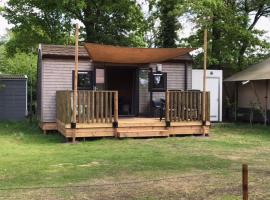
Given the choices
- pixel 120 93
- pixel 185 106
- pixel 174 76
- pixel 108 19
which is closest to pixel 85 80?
pixel 120 93

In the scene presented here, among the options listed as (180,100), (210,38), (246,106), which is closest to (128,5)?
(210,38)

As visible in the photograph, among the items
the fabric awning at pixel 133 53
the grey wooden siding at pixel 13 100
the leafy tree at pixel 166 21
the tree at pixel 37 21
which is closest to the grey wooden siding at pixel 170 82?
the fabric awning at pixel 133 53

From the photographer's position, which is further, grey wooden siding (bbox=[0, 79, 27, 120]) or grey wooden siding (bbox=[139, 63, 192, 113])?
grey wooden siding (bbox=[0, 79, 27, 120])

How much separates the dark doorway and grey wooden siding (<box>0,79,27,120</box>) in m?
5.73

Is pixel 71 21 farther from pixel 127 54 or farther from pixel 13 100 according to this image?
pixel 127 54

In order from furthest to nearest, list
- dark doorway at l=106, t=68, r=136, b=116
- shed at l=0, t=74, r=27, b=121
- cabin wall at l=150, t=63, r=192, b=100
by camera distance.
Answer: shed at l=0, t=74, r=27, b=121, dark doorway at l=106, t=68, r=136, b=116, cabin wall at l=150, t=63, r=192, b=100

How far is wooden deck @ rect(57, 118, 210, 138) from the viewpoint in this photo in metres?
13.1

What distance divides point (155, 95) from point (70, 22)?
1041 cm

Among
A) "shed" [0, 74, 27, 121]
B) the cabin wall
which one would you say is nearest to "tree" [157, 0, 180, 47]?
the cabin wall

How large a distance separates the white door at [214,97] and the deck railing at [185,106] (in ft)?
18.6

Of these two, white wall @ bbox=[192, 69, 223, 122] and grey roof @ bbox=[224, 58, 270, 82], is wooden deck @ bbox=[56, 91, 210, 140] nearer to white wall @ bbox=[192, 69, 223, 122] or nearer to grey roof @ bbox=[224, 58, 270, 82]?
grey roof @ bbox=[224, 58, 270, 82]

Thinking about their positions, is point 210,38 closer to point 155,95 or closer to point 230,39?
point 230,39

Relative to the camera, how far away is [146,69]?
17.4 m

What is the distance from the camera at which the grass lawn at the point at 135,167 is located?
6.69m
